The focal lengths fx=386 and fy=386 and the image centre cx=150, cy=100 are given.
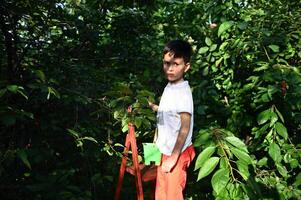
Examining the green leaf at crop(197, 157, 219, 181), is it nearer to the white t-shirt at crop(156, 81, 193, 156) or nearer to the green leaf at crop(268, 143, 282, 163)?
the white t-shirt at crop(156, 81, 193, 156)

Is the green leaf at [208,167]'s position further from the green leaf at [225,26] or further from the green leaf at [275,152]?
the green leaf at [225,26]

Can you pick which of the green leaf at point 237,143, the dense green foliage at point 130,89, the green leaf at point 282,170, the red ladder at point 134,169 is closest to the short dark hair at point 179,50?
the dense green foliage at point 130,89

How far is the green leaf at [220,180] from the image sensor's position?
1.68 meters

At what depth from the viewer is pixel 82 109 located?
9.37 ft

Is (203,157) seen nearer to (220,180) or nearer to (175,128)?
(220,180)

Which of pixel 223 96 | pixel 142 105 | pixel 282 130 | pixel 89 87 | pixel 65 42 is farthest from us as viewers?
pixel 223 96

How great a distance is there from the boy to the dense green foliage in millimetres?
131

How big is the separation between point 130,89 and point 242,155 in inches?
41.3

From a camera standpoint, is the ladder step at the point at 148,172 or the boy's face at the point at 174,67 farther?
the ladder step at the point at 148,172

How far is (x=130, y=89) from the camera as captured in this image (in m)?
2.62

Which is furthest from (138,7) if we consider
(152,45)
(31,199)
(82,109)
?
(31,199)

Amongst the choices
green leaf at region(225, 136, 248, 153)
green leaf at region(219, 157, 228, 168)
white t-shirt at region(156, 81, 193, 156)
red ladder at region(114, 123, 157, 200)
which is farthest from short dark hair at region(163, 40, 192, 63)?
green leaf at region(219, 157, 228, 168)

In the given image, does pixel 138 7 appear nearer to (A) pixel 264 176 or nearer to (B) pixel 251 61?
(B) pixel 251 61

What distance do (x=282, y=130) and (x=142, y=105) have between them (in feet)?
3.29
